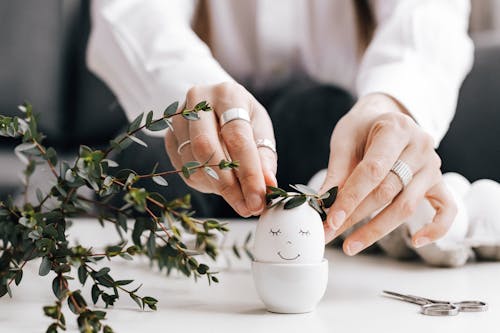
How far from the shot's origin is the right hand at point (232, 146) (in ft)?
2.22

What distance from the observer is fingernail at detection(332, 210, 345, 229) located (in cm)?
70

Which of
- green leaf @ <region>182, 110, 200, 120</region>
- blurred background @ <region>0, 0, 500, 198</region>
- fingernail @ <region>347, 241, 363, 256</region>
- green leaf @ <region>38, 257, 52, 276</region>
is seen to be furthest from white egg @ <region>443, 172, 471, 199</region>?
blurred background @ <region>0, 0, 500, 198</region>

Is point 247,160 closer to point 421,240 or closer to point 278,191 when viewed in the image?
point 278,191

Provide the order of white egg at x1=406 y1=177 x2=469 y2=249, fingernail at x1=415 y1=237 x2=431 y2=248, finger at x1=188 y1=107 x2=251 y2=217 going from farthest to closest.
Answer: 1. white egg at x1=406 y1=177 x2=469 y2=249
2. fingernail at x1=415 y1=237 x2=431 y2=248
3. finger at x1=188 y1=107 x2=251 y2=217

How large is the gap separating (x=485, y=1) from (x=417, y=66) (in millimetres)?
1331

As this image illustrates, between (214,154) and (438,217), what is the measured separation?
1.04ft

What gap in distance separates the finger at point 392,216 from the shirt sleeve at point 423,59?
24cm

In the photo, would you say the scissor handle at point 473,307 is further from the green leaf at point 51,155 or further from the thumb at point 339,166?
the green leaf at point 51,155

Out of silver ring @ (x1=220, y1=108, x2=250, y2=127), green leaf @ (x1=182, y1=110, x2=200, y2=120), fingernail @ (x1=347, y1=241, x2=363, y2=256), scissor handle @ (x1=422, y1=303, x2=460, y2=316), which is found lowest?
scissor handle @ (x1=422, y1=303, x2=460, y2=316)

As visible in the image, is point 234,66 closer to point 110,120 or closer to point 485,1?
point 110,120

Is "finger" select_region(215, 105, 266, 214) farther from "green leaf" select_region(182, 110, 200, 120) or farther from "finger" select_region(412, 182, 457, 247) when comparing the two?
"finger" select_region(412, 182, 457, 247)

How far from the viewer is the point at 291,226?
0.65 m

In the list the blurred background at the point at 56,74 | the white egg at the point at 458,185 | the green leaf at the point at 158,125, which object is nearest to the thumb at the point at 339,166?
the green leaf at the point at 158,125

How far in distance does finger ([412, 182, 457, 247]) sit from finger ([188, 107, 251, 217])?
0.26 metres
